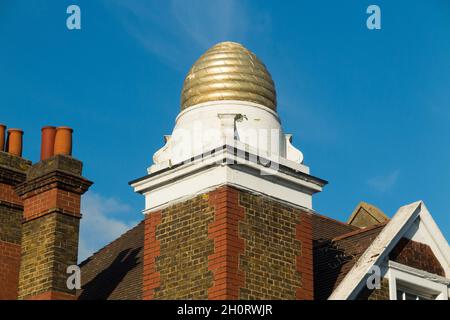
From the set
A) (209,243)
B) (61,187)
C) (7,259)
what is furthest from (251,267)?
(7,259)

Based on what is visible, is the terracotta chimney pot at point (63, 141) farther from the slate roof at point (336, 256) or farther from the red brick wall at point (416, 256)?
the red brick wall at point (416, 256)

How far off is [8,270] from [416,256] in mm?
7579

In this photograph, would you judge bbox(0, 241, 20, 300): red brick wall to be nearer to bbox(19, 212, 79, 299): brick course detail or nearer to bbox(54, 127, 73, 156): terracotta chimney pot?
bbox(19, 212, 79, 299): brick course detail

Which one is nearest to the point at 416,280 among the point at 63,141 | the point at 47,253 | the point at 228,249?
the point at 228,249

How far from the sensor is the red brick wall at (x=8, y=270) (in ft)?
72.7

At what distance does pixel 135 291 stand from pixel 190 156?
3062 mm

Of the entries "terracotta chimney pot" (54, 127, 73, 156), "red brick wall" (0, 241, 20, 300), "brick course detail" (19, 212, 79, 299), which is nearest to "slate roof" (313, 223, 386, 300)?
"brick course detail" (19, 212, 79, 299)

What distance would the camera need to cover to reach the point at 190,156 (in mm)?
20547

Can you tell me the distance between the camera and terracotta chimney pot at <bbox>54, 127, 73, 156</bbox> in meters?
21.7

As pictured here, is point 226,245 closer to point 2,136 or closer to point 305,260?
point 305,260

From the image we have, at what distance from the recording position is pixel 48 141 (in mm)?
21938
